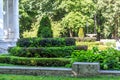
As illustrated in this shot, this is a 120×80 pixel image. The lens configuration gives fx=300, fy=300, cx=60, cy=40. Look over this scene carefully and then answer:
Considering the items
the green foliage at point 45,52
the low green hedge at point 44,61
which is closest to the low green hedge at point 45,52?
the green foliage at point 45,52

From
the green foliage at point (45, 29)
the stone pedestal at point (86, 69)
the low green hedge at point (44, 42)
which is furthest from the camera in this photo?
the green foliage at point (45, 29)

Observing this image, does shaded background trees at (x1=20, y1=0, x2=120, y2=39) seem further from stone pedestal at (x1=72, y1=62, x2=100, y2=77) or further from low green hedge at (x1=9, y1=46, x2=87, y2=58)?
stone pedestal at (x1=72, y1=62, x2=100, y2=77)

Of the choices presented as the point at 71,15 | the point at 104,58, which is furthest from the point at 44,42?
the point at 71,15

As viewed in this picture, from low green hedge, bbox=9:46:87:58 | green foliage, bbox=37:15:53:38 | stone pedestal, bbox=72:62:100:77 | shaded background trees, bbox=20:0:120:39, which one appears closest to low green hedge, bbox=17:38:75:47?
low green hedge, bbox=9:46:87:58

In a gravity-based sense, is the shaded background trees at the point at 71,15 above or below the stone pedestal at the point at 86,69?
above

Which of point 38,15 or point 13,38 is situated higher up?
point 38,15

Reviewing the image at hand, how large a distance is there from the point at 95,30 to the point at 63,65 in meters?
47.9

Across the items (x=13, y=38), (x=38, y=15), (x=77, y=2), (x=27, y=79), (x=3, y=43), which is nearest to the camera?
(x=27, y=79)

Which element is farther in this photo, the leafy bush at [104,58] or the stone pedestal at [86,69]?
the leafy bush at [104,58]

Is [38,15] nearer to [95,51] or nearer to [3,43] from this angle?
[3,43]

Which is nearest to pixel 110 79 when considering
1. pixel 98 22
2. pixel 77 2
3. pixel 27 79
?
pixel 27 79

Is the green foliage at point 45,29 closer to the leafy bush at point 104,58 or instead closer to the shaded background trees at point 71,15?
the leafy bush at point 104,58

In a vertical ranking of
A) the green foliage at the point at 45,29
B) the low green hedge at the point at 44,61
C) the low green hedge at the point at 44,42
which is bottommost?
the low green hedge at the point at 44,61

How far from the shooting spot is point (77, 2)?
5328cm
